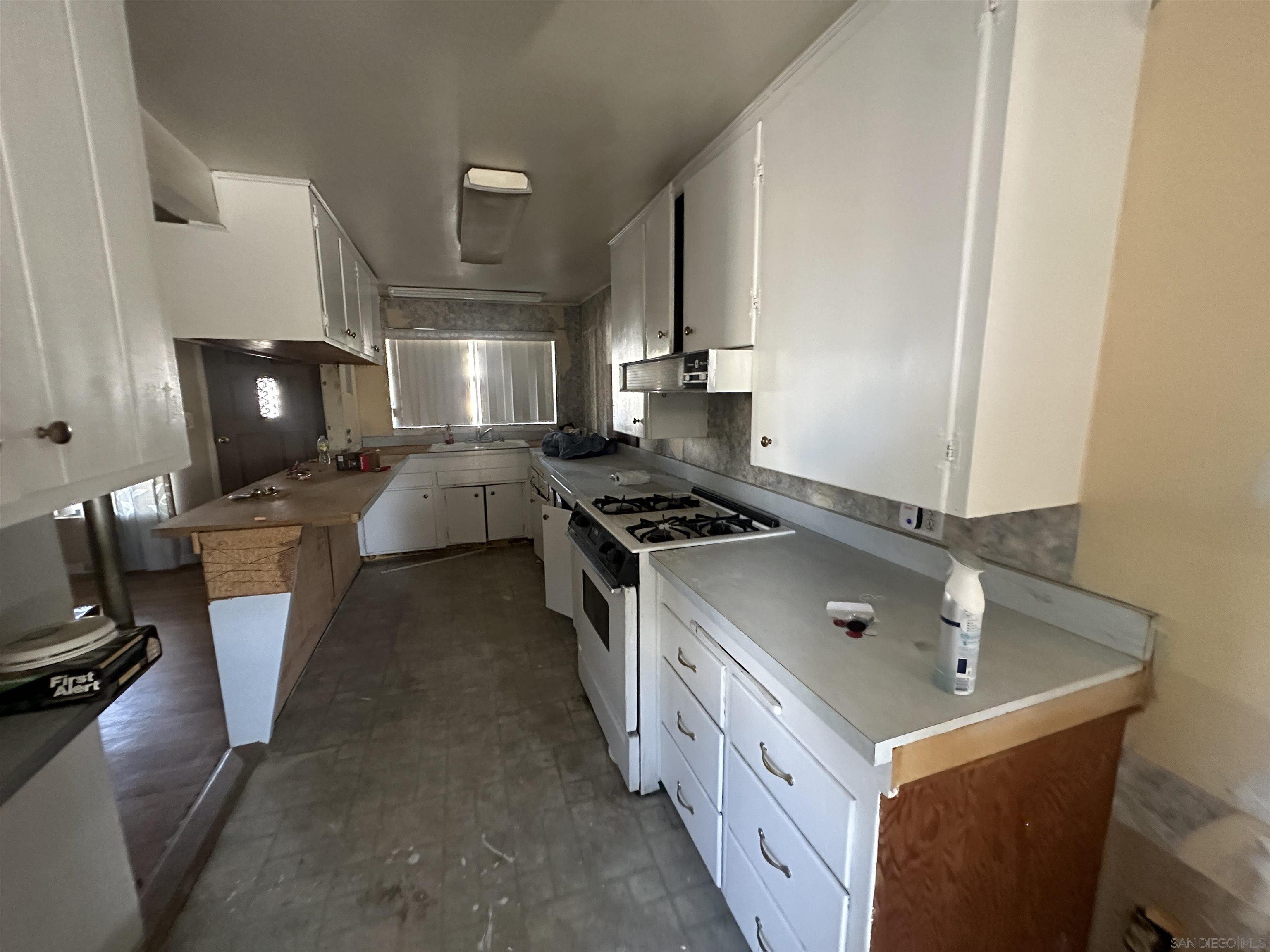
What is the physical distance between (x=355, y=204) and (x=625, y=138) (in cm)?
141

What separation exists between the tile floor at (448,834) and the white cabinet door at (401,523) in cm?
169

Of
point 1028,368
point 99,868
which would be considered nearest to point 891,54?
point 1028,368

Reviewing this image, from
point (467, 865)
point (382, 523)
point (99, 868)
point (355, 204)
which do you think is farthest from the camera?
point (382, 523)

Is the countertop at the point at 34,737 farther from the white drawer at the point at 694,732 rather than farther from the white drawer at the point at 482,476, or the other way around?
the white drawer at the point at 482,476

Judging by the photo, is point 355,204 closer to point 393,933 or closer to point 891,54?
point 891,54

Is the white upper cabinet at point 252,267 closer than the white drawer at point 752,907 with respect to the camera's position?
No

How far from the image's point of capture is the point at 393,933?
4.41 ft

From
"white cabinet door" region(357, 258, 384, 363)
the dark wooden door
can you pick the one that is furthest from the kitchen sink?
the dark wooden door

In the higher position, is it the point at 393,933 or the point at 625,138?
the point at 625,138

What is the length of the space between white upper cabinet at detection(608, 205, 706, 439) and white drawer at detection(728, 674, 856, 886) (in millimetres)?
1389

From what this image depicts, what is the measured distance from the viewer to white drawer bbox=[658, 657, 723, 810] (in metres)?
1.34

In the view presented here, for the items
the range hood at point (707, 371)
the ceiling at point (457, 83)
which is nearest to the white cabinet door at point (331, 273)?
the ceiling at point (457, 83)

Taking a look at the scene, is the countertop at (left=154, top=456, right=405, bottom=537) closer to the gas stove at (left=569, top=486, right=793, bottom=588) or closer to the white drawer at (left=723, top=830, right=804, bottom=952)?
the gas stove at (left=569, top=486, right=793, bottom=588)

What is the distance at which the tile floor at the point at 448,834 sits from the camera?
1.35 m
